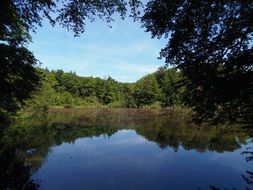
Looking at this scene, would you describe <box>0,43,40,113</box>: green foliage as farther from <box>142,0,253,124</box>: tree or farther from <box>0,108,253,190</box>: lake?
<box>142,0,253,124</box>: tree

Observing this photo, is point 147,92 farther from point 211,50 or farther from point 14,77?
point 211,50

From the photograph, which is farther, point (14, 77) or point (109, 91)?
point (109, 91)

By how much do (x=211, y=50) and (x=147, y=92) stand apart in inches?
3387

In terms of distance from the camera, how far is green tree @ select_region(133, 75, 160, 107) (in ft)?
318

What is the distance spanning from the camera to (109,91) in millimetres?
119500

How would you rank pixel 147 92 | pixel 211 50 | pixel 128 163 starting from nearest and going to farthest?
1. pixel 211 50
2. pixel 128 163
3. pixel 147 92

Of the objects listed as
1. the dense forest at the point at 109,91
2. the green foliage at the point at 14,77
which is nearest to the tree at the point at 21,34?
the green foliage at the point at 14,77

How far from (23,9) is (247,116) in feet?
26.8

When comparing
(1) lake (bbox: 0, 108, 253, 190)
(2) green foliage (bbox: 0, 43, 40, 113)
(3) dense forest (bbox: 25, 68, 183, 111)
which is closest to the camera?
(1) lake (bbox: 0, 108, 253, 190)

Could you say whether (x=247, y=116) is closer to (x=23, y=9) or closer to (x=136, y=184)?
(x=136, y=184)

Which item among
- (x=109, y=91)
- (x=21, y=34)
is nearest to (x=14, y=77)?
(x=21, y=34)

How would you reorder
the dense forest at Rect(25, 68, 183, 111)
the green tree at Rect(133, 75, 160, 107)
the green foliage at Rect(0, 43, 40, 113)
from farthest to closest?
the green tree at Rect(133, 75, 160, 107), the dense forest at Rect(25, 68, 183, 111), the green foliage at Rect(0, 43, 40, 113)

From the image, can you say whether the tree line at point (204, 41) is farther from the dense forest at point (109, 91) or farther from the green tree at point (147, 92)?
the green tree at point (147, 92)

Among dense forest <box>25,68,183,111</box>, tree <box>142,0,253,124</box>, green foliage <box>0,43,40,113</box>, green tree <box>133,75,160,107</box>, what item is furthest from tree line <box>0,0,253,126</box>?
green tree <box>133,75,160,107</box>
